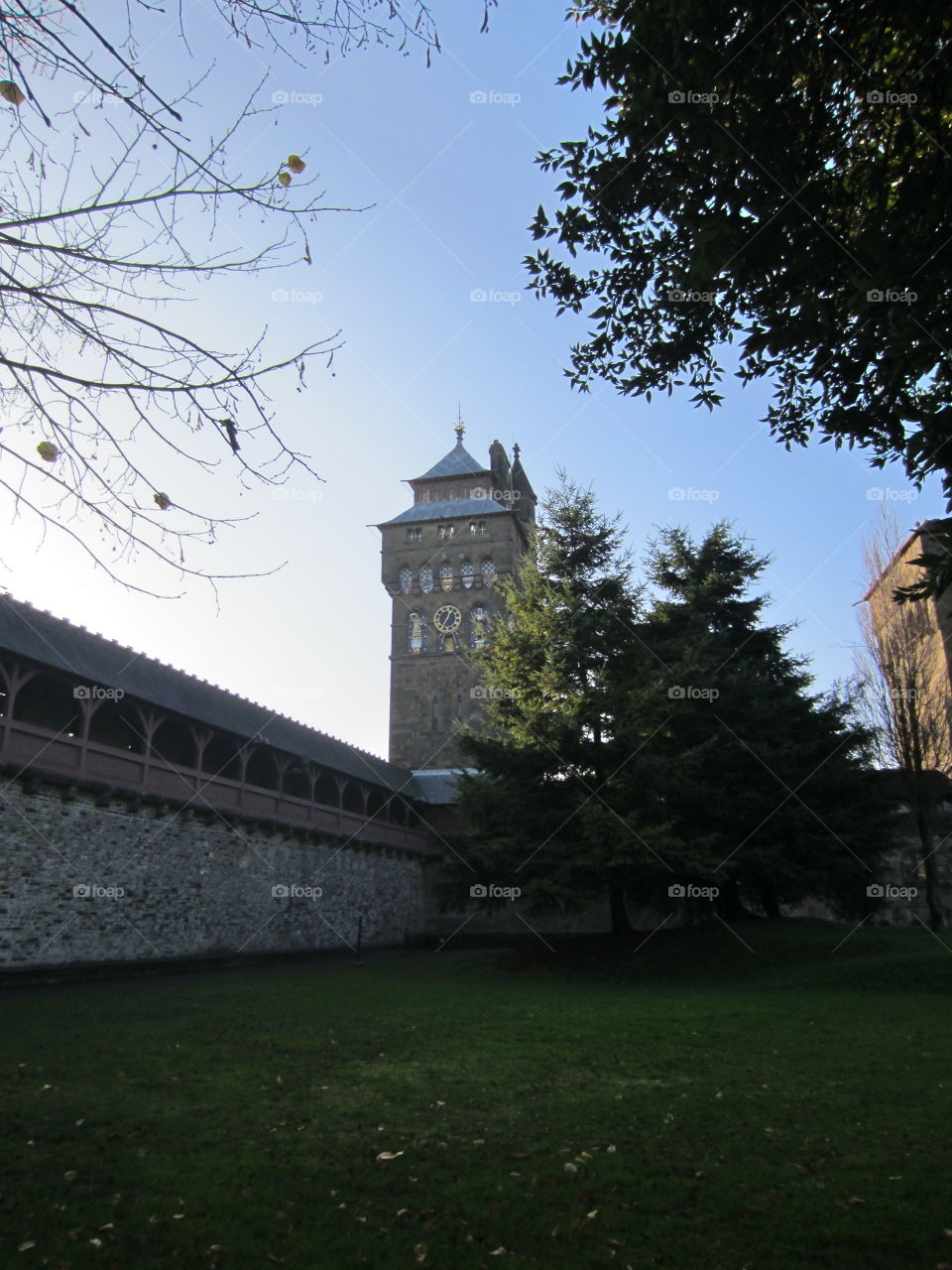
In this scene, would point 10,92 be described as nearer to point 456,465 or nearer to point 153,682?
point 153,682

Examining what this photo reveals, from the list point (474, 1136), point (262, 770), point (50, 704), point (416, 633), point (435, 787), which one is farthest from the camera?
point (416, 633)

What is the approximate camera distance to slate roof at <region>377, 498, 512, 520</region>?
44219 mm

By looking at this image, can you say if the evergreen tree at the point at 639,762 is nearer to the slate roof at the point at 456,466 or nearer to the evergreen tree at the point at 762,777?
the evergreen tree at the point at 762,777

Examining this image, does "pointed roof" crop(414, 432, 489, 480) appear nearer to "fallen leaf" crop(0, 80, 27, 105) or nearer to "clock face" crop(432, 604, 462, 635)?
"clock face" crop(432, 604, 462, 635)

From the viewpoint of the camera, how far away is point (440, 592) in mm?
43844

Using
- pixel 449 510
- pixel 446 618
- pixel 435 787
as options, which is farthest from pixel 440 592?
pixel 435 787

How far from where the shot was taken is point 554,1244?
3719 mm

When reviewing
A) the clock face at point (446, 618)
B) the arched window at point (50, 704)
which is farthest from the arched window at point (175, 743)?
the clock face at point (446, 618)

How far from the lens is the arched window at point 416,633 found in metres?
43.3

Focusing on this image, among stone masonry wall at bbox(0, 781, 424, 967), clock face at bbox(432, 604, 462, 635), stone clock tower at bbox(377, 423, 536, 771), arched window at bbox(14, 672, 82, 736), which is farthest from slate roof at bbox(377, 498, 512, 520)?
arched window at bbox(14, 672, 82, 736)

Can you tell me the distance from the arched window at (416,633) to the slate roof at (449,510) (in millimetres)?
5366

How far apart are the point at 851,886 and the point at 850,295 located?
16146 millimetres

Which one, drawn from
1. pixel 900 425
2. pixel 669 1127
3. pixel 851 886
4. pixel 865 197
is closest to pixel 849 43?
pixel 865 197

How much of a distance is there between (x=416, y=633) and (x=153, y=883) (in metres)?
27.9
